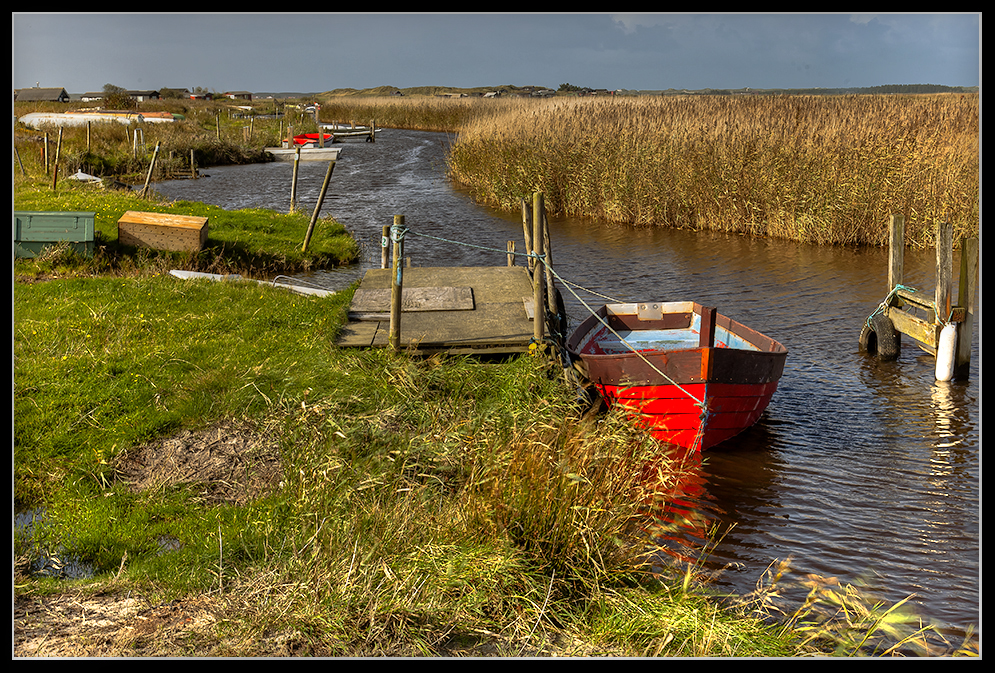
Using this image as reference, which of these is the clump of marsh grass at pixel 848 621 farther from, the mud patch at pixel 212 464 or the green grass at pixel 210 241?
the green grass at pixel 210 241

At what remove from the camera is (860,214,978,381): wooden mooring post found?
36.6ft

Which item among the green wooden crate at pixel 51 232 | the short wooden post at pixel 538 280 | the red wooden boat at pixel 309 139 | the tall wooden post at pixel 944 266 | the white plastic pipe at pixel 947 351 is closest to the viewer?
the short wooden post at pixel 538 280

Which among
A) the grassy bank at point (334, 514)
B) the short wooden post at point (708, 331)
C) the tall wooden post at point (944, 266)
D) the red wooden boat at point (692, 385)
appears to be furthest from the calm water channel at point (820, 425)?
the short wooden post at point (708, 331)

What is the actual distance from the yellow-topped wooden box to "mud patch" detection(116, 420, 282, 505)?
327 inches

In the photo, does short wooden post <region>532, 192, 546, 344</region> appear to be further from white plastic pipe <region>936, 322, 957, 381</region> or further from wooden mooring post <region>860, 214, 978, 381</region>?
white plastic pipe <region>936, 322, 957, 381</region>

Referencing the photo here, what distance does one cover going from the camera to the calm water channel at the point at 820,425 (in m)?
7.08

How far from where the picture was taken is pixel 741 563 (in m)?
6.92

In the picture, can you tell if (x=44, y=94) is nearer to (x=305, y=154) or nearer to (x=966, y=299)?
(x=305, y=154)

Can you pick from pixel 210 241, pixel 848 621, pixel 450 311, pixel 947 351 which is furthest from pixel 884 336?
pixel 210 241

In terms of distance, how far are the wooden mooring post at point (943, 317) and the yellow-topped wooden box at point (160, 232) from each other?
11.9 meters

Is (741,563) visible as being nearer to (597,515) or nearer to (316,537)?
(597,515)

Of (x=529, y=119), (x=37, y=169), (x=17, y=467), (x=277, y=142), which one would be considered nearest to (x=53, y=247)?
(x=17, y=467)

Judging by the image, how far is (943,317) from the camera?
449 inches

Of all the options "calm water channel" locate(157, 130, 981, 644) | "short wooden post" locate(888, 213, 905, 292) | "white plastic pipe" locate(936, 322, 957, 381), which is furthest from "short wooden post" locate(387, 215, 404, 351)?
"short wooden post" locate(888, 213, 905, 292)
